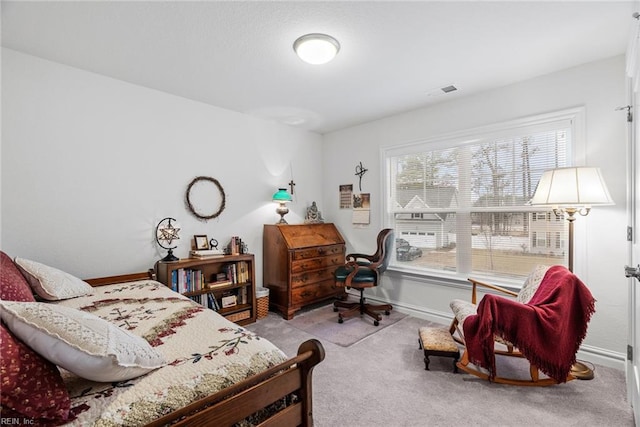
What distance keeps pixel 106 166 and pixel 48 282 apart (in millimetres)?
1176

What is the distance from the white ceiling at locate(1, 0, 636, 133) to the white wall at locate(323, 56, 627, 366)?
135 millimetres

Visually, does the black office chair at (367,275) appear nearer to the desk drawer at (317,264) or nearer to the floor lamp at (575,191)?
the desk drawer at (317,264)

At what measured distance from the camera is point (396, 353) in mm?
2566

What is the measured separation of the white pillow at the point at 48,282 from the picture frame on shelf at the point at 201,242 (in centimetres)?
117

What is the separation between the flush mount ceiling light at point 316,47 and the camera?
2.07 metres

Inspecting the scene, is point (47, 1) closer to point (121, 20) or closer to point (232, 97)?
point (121, 20)

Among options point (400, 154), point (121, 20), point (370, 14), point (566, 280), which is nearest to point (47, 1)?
point (121, 20)

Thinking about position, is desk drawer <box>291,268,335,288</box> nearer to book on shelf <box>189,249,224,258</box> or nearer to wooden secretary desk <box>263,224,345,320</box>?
wooden secretary desk <box>263,224,345,320</box>

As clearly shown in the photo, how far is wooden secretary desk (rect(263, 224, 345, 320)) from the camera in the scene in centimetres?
348

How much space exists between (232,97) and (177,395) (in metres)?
2.92

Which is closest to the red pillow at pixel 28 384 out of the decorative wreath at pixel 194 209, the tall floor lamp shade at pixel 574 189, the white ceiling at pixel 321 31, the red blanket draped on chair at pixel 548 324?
the white ceiling at pixel 321 31

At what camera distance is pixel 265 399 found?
110 centimetres

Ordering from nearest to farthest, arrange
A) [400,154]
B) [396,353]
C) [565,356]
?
[565,356]
[396,353]
[400,154]

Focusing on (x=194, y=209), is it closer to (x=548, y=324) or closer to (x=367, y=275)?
(x=367, y=275)
